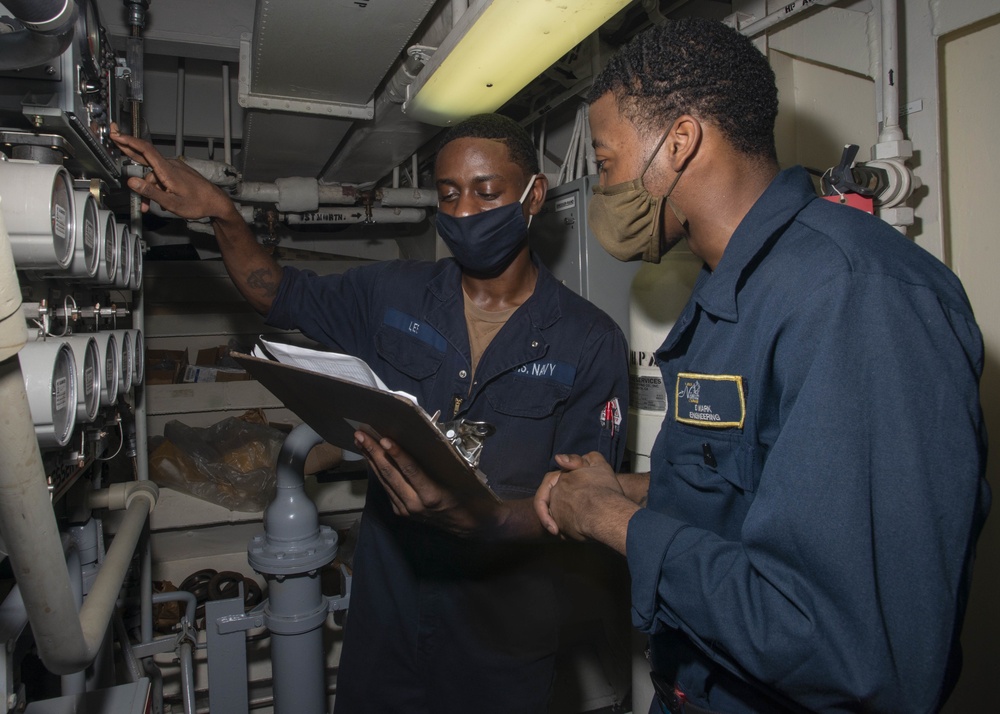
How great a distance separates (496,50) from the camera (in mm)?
1579

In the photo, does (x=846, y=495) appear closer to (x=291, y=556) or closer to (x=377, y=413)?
(x=377, y=413)

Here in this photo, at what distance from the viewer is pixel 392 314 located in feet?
6.37

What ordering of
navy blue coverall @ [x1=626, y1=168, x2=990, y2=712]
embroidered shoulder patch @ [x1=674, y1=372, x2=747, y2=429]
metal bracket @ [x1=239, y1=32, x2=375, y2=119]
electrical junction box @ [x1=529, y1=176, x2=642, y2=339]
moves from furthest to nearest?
metal bracket @ [x1=239, y1=32, x2=375, y2=119] < electrical junction box @ [x1=529, y1=176, x2=642, y2=339] < embroidered shoulder patch @ [x1=674, y1=372, x2=747, y2=429] < navy blue coverall @ [x1=626, y1=168, x2=990, y2=712]

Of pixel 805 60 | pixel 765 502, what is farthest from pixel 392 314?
pixel 805 60

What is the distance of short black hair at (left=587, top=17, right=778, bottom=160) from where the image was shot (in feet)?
3.23

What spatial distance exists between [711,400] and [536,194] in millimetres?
1254

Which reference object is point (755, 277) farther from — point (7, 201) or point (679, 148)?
point (7, 201)

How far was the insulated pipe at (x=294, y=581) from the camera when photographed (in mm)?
2055

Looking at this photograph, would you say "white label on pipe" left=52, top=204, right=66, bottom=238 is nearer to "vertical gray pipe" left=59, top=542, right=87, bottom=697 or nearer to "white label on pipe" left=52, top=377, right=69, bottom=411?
"white label on pipe" left=52, top=377, right=69, bottom=411

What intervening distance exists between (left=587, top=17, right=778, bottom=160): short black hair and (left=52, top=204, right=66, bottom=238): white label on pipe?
1060mm

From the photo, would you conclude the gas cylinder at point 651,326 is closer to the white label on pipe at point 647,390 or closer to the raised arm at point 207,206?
the white label on pipe at point 647,390

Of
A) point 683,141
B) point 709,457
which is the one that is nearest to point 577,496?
point 709,457

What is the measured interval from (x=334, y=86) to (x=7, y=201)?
4.69ft

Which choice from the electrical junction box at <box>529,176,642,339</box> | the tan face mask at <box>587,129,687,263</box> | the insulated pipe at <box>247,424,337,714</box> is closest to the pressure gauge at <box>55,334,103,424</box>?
the insulated pipe at <box>247,424,337,714</box>
